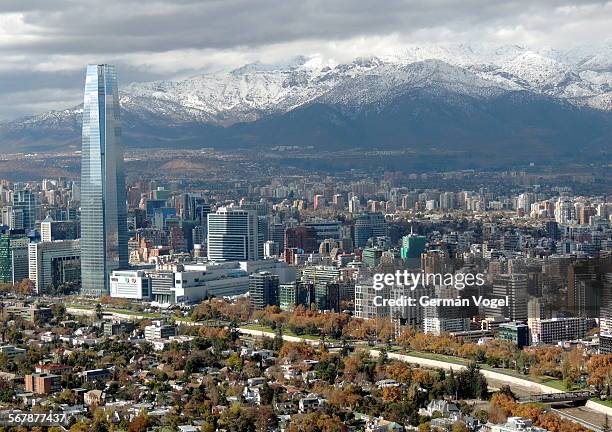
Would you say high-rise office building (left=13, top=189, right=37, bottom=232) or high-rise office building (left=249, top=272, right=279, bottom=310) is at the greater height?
high-rise office building (left=13, top=189, right=37, bottom=232)

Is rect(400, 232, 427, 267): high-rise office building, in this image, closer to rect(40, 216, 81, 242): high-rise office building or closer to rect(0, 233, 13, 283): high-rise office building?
rect(40, 216, 81, 242): high-rise office building

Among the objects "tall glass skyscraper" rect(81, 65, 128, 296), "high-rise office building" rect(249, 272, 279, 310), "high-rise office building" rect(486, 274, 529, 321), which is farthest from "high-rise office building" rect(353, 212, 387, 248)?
"high-rise office building" rect(486, 274, 529, 321)

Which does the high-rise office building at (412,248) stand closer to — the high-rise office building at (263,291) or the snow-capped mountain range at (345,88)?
the high-rise office building at (263,291)

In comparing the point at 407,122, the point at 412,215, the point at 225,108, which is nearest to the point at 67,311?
the point at 412,215

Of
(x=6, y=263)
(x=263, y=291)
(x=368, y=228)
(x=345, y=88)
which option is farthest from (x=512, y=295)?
(x=345, y=88)

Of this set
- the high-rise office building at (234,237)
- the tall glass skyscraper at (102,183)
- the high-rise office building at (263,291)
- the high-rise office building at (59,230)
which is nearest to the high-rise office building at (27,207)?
the high-rise office building at (59,230)

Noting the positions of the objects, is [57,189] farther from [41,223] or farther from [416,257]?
[416,257]

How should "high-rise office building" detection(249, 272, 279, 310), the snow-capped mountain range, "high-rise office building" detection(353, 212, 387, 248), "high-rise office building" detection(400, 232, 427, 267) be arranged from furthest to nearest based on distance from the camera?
the snow-capped mountain range → "high-rise office building" detection(353, 212, 387, 248) → "high-rise office building" detection(400, 232, 427, 267) → "high-rise office building" detection(249, 272, 279, 310)
